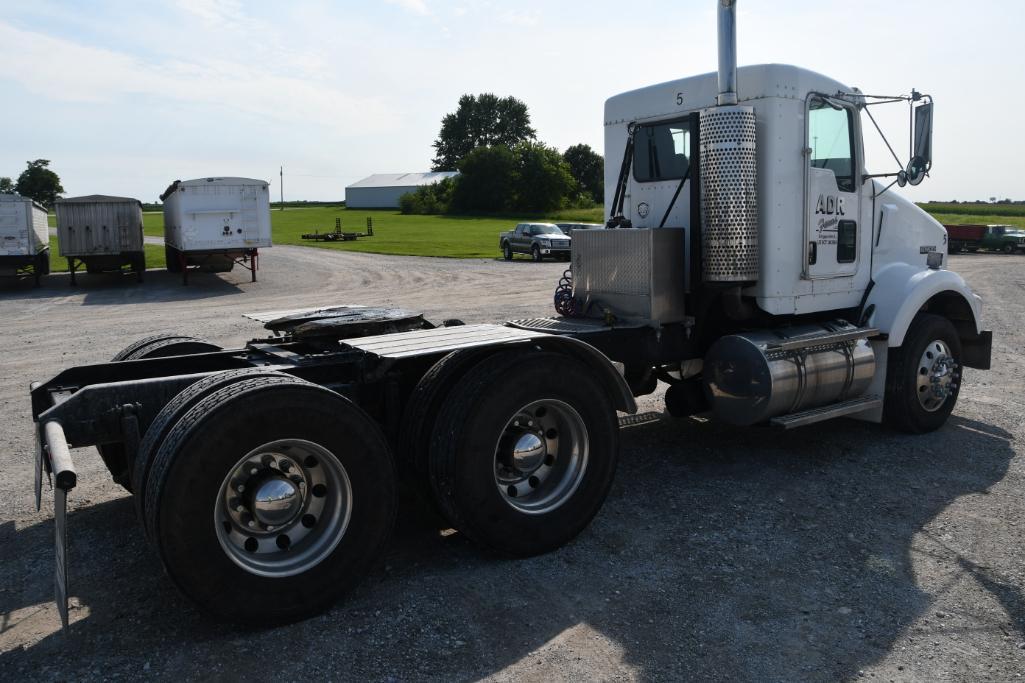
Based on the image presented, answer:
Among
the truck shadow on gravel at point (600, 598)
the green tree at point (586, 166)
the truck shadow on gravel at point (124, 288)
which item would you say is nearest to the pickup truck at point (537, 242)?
the truck shadow on gravel at point (124, 288)

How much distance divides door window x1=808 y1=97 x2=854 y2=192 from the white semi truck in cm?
2

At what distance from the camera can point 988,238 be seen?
4169 cm

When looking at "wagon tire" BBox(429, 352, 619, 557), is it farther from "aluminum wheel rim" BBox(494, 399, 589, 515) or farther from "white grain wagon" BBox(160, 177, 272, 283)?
"white grain wagon" BBox(160, 177, 272, 283)

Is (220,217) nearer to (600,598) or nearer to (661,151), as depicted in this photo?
(661,151)

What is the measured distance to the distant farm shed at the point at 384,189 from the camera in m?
119

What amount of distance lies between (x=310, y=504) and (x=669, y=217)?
4.22 m

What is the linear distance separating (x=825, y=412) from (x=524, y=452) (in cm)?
303

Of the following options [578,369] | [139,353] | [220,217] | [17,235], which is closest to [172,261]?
[220,217]

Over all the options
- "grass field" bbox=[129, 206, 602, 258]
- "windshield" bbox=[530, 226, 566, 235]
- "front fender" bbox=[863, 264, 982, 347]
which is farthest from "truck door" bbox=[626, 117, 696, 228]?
"grass field" bbox=[129, 206, 602, 258]

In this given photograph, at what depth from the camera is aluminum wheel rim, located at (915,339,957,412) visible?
7.56 meters

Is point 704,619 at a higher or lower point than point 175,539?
lower

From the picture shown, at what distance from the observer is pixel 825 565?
16.1 feet

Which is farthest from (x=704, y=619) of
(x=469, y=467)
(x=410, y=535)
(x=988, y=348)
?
(x=988, y=348)

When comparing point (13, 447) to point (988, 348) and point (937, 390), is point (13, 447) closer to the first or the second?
point (937, 390)
